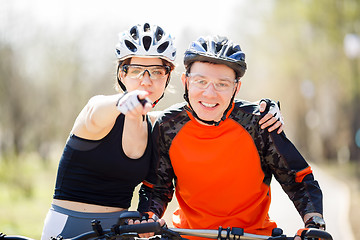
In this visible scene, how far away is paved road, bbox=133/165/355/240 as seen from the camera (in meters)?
10.3

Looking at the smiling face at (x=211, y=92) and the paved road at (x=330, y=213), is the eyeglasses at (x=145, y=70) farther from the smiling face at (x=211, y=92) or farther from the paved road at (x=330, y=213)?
the paved road at (x=330, y=213)

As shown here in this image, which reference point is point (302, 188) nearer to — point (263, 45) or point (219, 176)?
point (219, 176)

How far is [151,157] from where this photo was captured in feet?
12.7

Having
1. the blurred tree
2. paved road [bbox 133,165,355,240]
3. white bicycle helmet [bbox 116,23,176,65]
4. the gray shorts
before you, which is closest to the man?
the gray shorts

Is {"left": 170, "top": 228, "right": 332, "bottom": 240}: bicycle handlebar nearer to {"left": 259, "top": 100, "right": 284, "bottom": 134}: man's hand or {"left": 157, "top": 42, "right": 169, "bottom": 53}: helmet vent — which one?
{"left": 259, "top": 100, "right": 284, "bottom": 134}: man's hand

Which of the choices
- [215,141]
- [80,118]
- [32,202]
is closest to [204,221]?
[215,141]

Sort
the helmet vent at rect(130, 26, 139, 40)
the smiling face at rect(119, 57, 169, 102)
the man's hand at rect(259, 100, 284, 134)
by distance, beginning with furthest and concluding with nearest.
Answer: the helmet vent at rect(130, 26, 139, 40) < the smiling face at rect(119, 57, 169, 102) < the man's hand at rect(259, 100, 284, 134)

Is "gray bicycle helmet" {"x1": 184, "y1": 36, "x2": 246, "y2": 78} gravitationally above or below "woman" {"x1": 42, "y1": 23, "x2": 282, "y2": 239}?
above

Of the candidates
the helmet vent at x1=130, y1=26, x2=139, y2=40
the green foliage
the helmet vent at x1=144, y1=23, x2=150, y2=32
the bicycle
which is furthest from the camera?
the green foliage

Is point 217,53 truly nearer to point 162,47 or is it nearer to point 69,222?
point 162,47

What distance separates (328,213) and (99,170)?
9.68m

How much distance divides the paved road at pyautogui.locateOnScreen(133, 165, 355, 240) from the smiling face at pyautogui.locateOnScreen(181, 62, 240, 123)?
6498mm

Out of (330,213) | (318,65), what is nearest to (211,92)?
(330,213)

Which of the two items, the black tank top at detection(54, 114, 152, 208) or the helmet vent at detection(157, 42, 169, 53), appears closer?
the black tank top at detection(54, 114, 152, 208)
